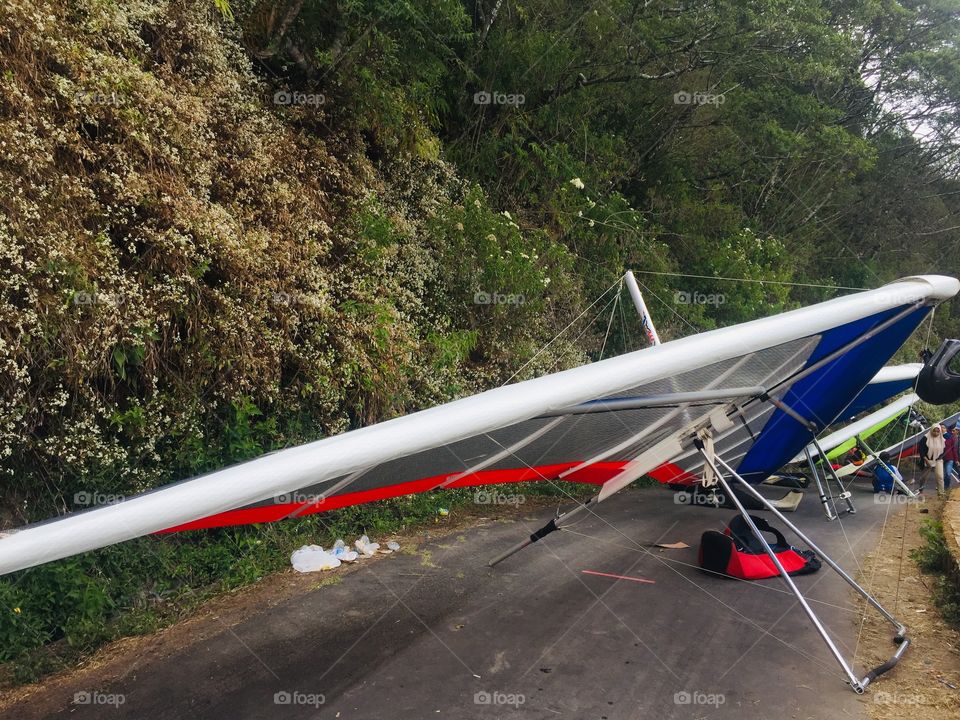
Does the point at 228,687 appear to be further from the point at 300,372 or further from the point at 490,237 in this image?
the point at 490,237

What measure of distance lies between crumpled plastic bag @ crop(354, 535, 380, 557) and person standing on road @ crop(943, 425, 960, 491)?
477 inches

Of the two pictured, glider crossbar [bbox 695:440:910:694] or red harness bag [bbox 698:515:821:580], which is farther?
red harness bag [bbox 698:515:821:580]

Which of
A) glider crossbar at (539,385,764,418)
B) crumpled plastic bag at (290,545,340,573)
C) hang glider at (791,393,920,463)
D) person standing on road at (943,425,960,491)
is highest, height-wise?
glider crossbar at (539,385,764,418)

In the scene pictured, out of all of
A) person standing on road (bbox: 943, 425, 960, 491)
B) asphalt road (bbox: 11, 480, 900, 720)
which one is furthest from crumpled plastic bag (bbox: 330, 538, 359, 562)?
person standing on road (bbox: 943, 425, 960, 491)

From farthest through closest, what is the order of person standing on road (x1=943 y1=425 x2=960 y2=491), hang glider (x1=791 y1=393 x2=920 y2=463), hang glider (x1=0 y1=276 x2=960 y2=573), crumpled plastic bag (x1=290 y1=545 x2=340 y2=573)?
person standing on road (x1=943 y1=425 x2=960 y2=491)
hang glider (x1=791 y1=393 x2=920 y2=463)
crumpled plastic bag (x1=290 y1=545 x2=340 y2=573)
hang glider (x1=0 y1=276 x2=960 y2=573)

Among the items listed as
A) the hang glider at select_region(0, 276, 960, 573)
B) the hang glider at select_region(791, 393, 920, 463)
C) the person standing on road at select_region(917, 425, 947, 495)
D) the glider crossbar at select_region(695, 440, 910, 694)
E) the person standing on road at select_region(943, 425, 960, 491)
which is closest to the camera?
the hang glider at select_region(0, 276, 960, 573)

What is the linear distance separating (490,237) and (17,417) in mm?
6354

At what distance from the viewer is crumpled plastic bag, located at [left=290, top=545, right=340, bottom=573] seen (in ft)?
20.3

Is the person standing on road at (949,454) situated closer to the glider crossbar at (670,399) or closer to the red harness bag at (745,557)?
the red harness bag at (745,557)

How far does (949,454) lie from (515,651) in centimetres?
1283

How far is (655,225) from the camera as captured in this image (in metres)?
15.8

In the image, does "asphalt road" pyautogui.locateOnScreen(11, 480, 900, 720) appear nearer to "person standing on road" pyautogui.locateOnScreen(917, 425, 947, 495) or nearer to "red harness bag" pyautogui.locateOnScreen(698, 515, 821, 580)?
"red harness bag" pyautogui.locateOnScreen(698, 515, 821, 580)

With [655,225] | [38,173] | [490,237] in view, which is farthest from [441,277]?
[655,225]

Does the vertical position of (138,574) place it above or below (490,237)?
below
